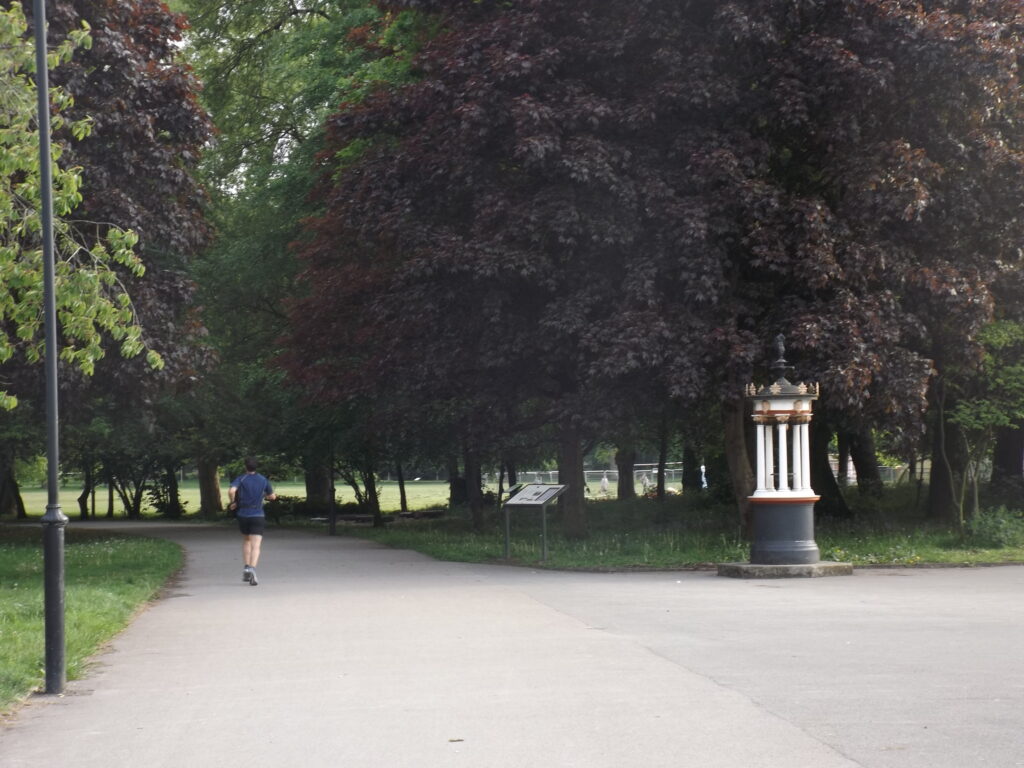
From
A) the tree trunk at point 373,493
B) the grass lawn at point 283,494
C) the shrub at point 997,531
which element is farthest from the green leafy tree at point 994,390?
the grass lawn at point 283,494

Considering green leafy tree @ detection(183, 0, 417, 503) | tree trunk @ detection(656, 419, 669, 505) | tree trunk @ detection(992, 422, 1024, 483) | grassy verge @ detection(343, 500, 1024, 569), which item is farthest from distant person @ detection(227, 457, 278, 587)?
tree trunk @ detection(992, 422, 1024, 483)

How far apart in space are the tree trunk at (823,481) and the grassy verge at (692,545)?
1.42m

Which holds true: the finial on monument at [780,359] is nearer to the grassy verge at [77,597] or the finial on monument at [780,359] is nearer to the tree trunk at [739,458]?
the tree trunk at [739,458]

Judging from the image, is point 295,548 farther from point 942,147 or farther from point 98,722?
point 98,722

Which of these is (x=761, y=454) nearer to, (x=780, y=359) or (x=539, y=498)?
(x=780, y=359)

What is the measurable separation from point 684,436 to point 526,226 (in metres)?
15.6

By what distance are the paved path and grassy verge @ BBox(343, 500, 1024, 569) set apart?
410 cm

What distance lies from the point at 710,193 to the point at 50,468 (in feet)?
48.2

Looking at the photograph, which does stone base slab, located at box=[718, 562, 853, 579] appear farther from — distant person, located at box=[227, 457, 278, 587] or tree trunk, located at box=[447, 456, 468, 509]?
tree trunk, located at box=[447, 456, 468, 509]

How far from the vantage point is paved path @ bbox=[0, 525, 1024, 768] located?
24.3ft

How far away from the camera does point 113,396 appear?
945 inches

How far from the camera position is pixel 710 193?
2270cm

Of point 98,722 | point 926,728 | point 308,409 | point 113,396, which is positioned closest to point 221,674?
point 98,722

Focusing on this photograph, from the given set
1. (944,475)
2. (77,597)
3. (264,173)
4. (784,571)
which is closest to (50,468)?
(77,597)
